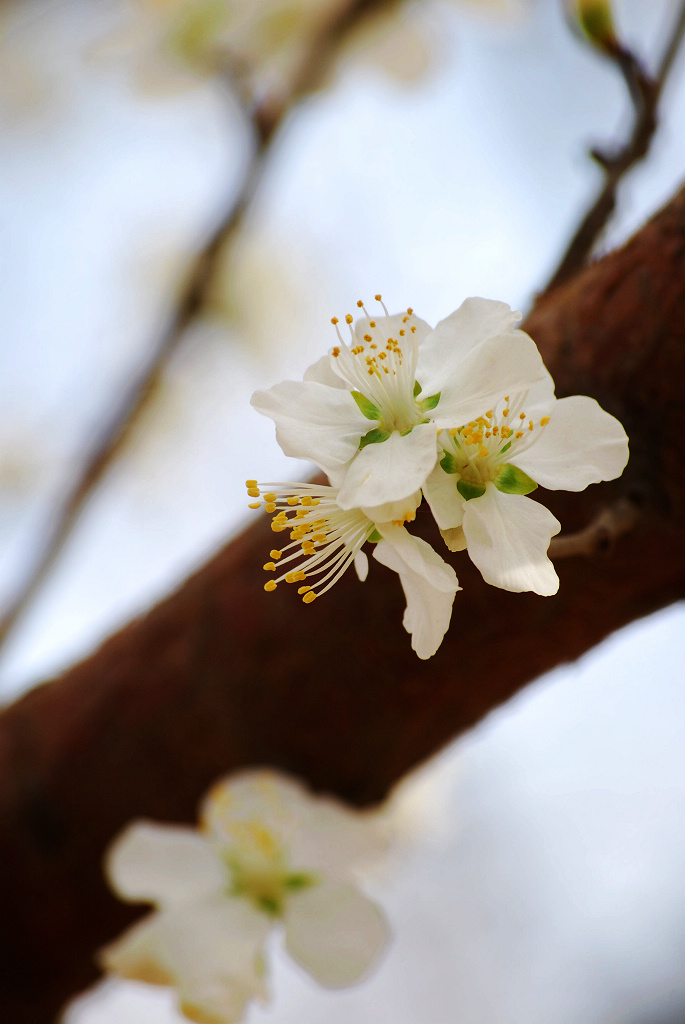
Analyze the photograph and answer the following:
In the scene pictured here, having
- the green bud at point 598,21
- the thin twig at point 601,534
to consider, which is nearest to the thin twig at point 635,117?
the green bud at point 598,21

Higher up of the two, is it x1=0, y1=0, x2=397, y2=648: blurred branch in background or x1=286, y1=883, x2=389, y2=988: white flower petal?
x1=0, y1=0, x2=397, y2=648: blurred branch in background

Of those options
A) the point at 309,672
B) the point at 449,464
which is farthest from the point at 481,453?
the point at 309,672

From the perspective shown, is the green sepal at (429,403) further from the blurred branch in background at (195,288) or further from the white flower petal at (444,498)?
the blurred branch in background at (195,288)

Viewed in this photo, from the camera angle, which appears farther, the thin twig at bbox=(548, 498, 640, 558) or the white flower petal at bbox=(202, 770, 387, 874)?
the white flower petal at bbox=(202, 770, 387, 874)

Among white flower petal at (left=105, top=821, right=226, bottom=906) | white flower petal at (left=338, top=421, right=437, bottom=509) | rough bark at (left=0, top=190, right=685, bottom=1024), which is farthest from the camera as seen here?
white flower petal at (left=105, top=821, right=226, bottom=906)

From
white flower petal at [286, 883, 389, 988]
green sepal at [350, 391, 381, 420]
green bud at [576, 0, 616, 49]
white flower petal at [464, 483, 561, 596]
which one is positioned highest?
green bud at [576, 0, 616, 49]

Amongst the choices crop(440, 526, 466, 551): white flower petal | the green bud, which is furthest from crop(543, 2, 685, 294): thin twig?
crop(440, 526, 466, 551): white flower petal

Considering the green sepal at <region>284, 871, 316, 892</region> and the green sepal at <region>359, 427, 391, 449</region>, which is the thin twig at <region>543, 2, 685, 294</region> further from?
the green sepal at <region>284, 871, 316, 892</region>
